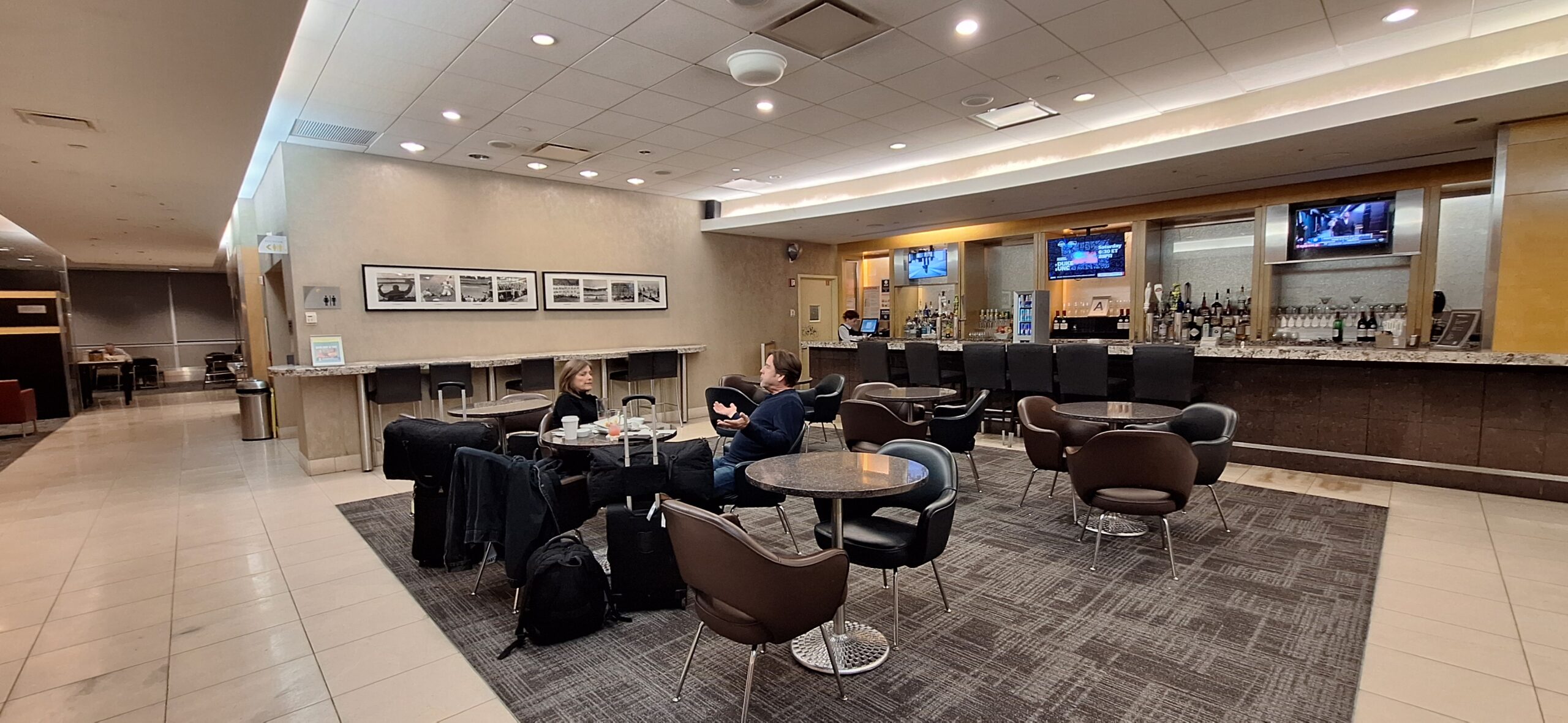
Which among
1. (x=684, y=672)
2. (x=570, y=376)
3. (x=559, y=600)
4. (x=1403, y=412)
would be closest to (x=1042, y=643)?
(x=684, y=672)

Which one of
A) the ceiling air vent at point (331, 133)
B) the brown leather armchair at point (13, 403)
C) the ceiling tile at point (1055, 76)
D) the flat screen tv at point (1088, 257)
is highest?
the ceiling tile at point (1055, 76)

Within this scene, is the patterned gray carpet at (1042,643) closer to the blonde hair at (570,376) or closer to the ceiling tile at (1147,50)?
the blonde hair at (570,376)

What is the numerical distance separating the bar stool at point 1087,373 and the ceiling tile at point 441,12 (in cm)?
561

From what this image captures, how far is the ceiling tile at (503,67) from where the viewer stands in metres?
4.22

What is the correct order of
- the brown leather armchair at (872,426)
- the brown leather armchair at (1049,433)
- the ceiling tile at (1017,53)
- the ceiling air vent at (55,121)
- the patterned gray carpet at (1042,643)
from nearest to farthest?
1. the patterned gray carpet at (1042,643)
2. the ceiling air vent at (55,121)
3. the ceiling tile at (1017,53)
4. the brown leather armchair at (1049,433)
5. the brown leather armchair at (872,426)

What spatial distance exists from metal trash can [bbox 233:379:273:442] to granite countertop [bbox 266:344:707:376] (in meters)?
1.23

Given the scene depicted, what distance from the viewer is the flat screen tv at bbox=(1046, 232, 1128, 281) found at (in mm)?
8344

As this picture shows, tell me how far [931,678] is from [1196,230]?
762cm

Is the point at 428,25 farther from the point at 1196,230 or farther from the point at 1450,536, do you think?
the point at 1196,230

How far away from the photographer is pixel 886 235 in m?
10.7

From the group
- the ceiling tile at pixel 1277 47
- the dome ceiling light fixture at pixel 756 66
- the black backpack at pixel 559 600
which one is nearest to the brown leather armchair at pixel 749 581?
the black backpack at pixel 559 600

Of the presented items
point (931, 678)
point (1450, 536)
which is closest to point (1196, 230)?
point (1450, 536)

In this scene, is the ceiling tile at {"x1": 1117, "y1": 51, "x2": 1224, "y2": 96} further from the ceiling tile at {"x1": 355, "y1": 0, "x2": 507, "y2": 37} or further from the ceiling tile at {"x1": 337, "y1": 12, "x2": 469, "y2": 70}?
the ceiling tile at {"x1": 337, "y1": 12, "x2": 469, "y2": 70}

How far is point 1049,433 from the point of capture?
4.36 m
